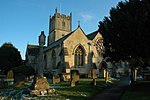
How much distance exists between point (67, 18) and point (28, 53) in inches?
717

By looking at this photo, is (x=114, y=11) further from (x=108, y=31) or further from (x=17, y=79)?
(x=17, y=79)

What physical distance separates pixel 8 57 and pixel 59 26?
20956 millimetres

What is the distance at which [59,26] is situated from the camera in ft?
245

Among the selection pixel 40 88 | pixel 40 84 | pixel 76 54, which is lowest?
pixel 40 88

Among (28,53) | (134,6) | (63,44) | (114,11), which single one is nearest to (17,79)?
(114,11)

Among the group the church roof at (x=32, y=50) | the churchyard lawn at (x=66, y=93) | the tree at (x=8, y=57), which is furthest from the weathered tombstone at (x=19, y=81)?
the church roof at (x=32, y=50)

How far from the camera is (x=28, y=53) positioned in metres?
73.2

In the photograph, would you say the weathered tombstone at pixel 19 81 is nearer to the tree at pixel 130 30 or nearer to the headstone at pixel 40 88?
the headstone at pixel 40 88

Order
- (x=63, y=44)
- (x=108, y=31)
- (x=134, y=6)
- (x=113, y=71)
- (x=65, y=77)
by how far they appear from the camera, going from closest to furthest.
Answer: (x=134, y=6)
(x=108, y=31)
(x=65, y=77)
(x=63, y=44)
(x=113, y=71)

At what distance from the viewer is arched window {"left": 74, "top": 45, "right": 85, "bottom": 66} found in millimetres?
45562

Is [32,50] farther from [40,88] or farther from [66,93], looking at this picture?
[66,93]

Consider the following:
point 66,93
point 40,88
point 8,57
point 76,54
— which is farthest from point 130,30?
point 8,57

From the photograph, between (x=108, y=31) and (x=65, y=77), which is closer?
(x=108, y=31)

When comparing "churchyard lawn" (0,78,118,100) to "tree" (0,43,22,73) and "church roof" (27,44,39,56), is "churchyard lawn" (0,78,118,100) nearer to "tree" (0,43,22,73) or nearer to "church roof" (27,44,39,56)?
"tree" (0,43,22,73)
